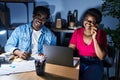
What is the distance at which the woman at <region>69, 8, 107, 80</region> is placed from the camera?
2.14 m

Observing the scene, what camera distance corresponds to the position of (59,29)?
306 cm

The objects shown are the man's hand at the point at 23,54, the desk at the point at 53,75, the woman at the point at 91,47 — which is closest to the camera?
the desk at the point at 53,75

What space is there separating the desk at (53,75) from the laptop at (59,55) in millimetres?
46

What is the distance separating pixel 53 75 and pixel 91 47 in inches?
30.0

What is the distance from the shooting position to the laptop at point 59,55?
1738mm

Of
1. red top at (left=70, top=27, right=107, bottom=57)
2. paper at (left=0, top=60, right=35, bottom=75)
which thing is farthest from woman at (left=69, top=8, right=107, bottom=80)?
paper at (left=0, top=60, right=35, bottom=75)

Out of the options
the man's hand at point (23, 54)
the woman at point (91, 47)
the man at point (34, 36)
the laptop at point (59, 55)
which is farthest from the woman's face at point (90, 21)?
the man's hand at point (23, 54)

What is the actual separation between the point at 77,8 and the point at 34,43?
111 centimetres

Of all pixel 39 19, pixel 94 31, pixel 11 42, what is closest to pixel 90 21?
pixel 94 31

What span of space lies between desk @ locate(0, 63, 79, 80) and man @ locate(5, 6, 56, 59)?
0.71 m

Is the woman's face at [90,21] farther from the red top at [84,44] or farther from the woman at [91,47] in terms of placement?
the red top at [84,44]

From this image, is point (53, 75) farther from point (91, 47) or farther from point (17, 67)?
point (91, 47)

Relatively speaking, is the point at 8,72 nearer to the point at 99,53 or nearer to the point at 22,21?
the point at 99,53

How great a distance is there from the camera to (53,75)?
1.66 meters
